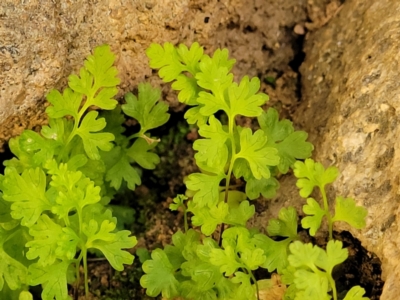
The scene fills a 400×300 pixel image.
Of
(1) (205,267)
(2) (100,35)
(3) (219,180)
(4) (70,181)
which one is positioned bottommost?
(1) (205,267)

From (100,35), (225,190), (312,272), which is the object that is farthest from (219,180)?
(100,35)

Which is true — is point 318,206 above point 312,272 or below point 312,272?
above

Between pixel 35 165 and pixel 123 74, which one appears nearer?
pixel 35 165

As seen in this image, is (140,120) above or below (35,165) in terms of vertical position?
above

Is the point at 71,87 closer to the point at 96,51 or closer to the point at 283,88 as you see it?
the point at 96,51

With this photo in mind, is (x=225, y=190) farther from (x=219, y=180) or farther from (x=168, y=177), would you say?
(x=168, y=177)

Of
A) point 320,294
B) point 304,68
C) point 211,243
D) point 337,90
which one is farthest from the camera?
point 304,68

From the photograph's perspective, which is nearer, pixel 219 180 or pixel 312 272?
pixel 312 272

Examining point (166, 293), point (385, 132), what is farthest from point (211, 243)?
point (385, 132)

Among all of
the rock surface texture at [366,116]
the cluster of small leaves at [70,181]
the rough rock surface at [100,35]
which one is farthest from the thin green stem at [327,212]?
the rough rock surface at [100,35]
